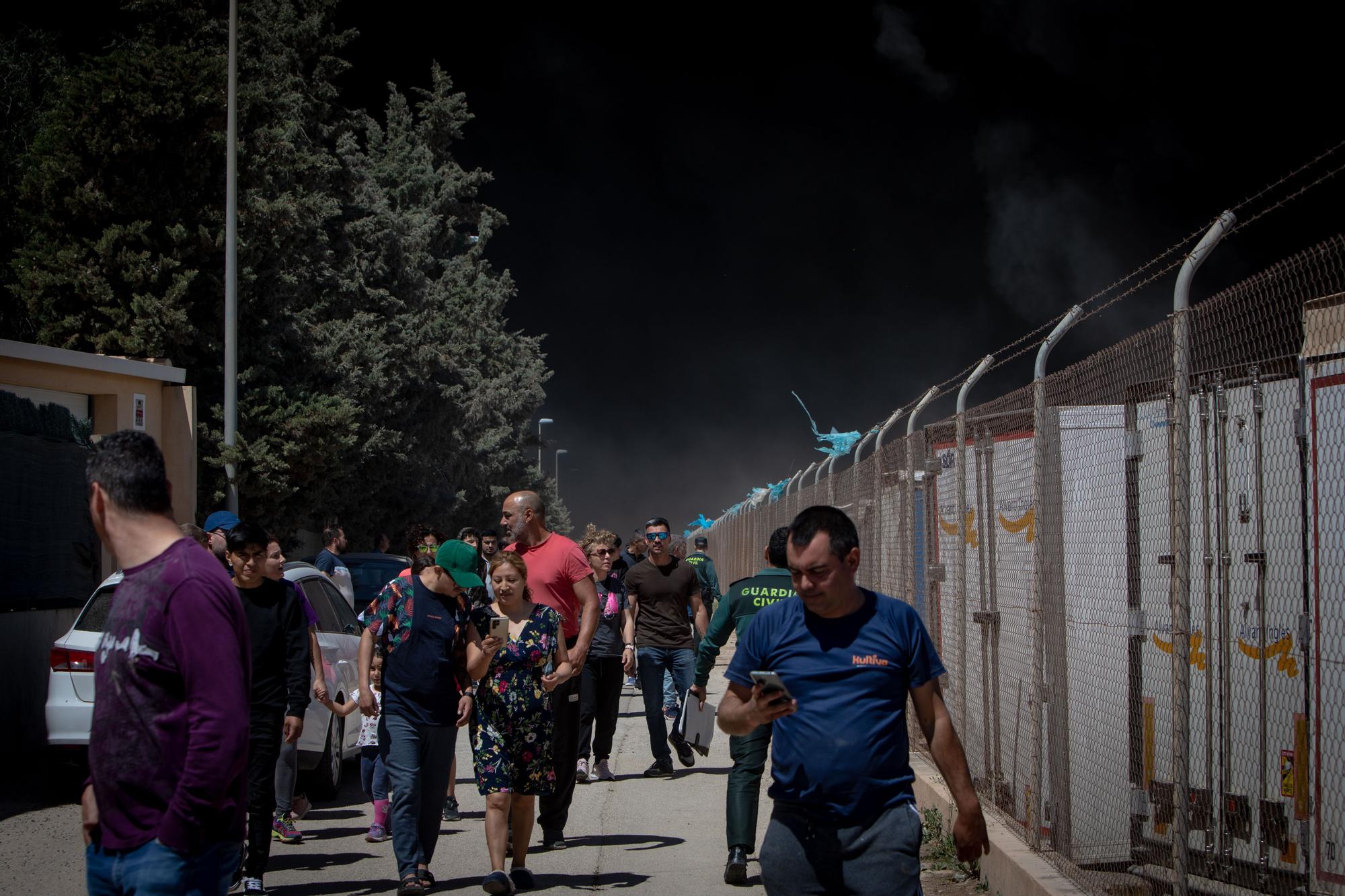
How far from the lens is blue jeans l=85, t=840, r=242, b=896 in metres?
3.22

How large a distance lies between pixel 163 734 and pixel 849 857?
1.91 metres

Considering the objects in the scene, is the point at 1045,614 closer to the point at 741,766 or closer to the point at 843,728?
the point at 741,766

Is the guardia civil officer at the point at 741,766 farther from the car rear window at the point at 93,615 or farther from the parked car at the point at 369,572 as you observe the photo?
the parked car at the point at 369,572

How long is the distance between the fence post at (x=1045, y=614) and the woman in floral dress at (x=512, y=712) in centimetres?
241

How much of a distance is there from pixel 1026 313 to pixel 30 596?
2251 centimetres

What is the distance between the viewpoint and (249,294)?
24.3m

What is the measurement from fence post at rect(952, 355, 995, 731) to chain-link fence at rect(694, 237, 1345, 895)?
0.85 ft

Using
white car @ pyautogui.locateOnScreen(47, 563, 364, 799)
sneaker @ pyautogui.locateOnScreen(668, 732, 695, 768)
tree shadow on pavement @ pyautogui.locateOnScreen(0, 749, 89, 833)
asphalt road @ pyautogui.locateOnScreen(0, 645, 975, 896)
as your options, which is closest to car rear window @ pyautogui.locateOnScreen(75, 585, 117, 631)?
white car @ pyautogui.locateOnScreen(47, 563, 364, 799)

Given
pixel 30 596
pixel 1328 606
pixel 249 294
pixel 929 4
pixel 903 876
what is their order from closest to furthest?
pixel 903 876 < pixel 1328 606 < pixel 30 596 < pixel 249 294 < pixel 929 4

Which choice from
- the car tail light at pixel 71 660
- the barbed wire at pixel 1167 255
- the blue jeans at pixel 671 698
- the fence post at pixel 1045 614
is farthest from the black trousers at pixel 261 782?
the blue jeans at pixel 671 698

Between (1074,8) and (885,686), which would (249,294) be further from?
(885,686)

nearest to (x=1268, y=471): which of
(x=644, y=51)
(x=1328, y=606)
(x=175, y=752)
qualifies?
(x=1328, y=606)

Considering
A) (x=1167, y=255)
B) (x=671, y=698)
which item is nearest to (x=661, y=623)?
(x=671, y=698)

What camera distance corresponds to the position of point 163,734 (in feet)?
10.6
